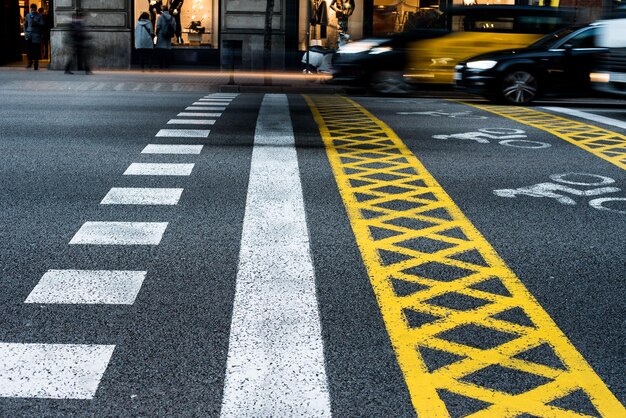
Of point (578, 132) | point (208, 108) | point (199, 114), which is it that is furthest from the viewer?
point (208, 108)

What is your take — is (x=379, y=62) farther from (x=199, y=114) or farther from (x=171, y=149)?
(x=171, y=149)

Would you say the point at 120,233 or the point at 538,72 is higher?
the point at 538,72

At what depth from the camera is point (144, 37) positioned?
29484 mm

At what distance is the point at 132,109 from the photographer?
1655 centimetres

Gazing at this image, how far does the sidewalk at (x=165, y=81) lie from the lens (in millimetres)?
23359

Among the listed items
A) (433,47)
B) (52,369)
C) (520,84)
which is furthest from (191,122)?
(52,369)

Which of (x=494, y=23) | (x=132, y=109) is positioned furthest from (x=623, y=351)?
(x=494, y=23)

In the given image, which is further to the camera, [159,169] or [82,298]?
[159,169]

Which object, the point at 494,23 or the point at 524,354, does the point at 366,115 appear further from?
the point at 524,354

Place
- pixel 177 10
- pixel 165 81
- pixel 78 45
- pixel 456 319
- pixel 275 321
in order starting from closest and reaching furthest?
pixel 275 321 → pixel 456 319 → pixel 165 81 → pixel 78 45 → pixel 177 10

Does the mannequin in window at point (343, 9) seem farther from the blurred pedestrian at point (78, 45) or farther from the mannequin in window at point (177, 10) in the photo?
the blurred pedestrian at point (78, 45)

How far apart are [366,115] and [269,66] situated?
42.2 ft

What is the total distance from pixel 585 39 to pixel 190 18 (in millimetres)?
14881

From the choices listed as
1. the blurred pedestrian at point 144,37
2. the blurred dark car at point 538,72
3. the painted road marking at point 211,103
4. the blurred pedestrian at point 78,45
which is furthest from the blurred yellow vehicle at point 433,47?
the blurred pedestrian at point 144,37
